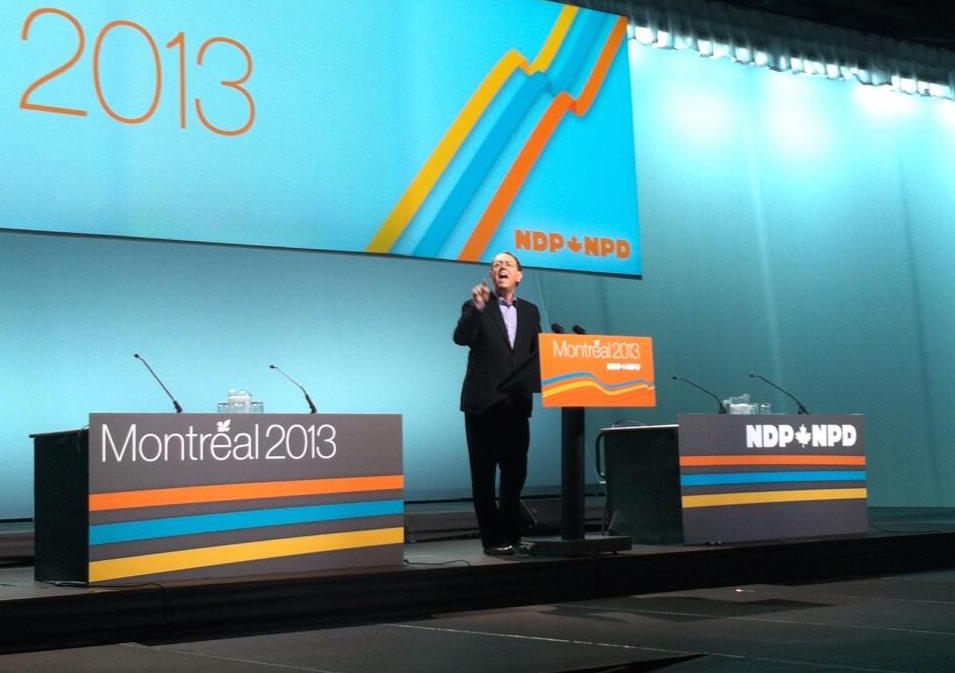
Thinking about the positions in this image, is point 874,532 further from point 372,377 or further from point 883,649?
point 372,377

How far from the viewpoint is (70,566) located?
14.9ft

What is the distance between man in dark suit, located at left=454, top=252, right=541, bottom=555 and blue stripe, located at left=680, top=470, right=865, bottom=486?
38.6 inches

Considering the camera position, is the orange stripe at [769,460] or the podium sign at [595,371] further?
the orange stripe at [769,460]

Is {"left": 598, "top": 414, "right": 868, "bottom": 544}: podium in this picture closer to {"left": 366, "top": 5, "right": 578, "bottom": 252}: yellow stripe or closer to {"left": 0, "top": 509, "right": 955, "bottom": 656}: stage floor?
{"left": 0, "top": 509, "right": 955, "bottom": 656}: stage floor

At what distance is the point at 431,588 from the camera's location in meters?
4.93

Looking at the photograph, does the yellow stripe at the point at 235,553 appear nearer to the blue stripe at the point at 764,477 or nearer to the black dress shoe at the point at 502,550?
the black dress shoe at the point at 502,550

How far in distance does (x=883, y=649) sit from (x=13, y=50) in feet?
15.9

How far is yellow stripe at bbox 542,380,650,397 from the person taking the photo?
5074mm

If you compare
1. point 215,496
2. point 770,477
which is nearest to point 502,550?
point 215,496

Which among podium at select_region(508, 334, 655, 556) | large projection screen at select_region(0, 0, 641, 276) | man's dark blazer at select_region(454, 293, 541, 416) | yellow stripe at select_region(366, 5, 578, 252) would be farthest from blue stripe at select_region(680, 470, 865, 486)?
yellow stripe at select_region(366, 5, 578, 252)

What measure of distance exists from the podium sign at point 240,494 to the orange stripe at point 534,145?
95.1 inches

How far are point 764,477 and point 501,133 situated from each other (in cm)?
267

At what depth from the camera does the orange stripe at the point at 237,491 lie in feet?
14.5

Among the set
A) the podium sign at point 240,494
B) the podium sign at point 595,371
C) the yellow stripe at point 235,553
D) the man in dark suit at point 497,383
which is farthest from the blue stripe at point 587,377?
the yellow stripe at point 235,553
